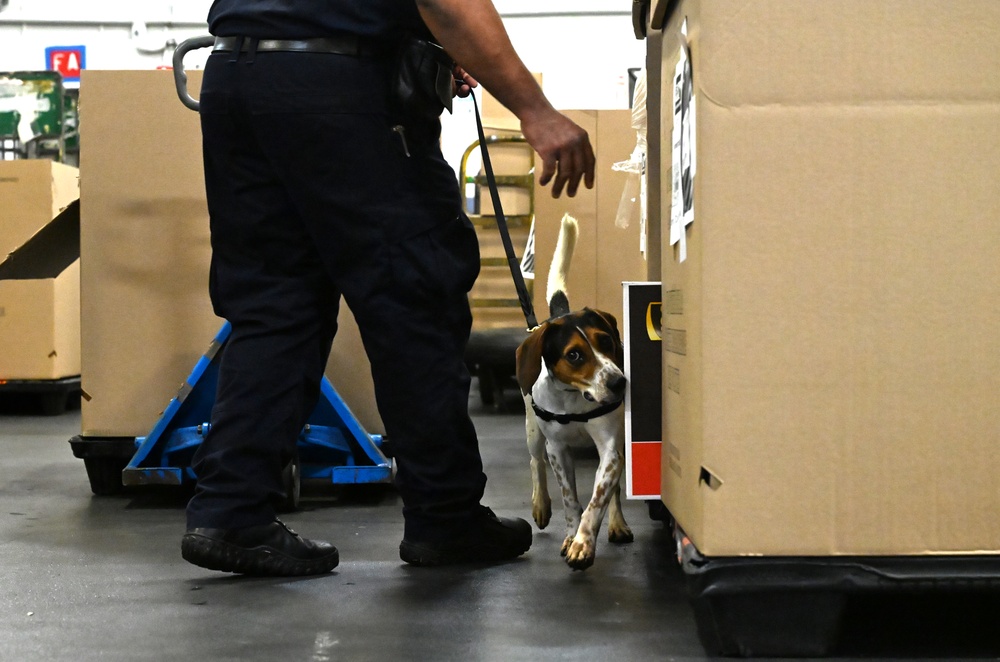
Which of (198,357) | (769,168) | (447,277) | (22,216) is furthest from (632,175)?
(22,216)

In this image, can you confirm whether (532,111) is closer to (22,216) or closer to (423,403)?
(423,403)

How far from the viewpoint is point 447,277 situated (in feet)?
5.41

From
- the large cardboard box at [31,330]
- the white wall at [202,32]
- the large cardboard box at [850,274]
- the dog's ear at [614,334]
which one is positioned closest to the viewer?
the large cardboard box at [850,274]

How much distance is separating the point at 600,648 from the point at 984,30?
824mm

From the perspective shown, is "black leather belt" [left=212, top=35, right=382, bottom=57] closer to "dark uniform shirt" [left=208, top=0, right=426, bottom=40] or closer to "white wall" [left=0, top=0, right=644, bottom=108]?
"dark uniform shirt" [left=208, top=0, right=426, bottom=40]

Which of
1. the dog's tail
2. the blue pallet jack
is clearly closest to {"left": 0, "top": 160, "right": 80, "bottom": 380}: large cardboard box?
the blue pallet jack

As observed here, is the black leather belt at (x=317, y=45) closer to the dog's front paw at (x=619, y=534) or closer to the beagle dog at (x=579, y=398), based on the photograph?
the beagle dog at (x=579, y=398)

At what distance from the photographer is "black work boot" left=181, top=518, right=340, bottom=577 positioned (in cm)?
162

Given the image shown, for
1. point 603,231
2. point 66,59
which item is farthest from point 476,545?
point 66,59

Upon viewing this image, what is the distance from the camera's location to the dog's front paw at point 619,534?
198 cm

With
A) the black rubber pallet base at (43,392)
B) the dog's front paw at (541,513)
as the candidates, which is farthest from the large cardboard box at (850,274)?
the black rubber pallet base at (43,392)

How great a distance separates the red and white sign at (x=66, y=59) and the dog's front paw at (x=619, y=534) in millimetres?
8246

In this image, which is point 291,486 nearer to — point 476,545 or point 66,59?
point 476,545

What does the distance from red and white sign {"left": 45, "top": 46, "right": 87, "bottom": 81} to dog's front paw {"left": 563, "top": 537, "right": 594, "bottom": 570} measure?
27.7ft
